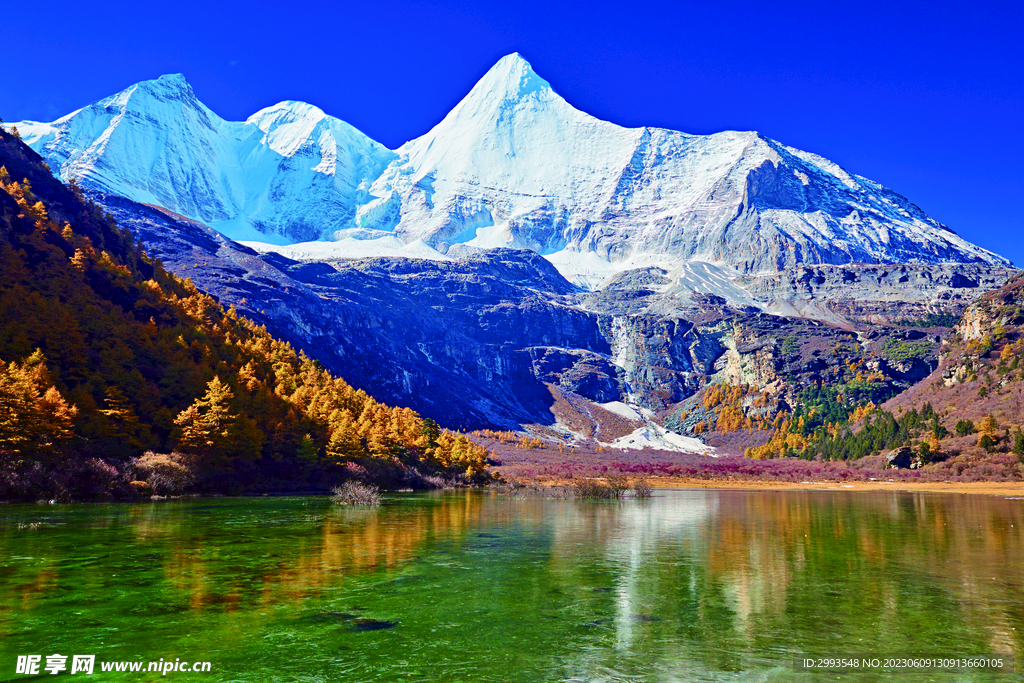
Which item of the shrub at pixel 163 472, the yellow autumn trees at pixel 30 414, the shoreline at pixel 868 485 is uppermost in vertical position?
the yellow autumn trees at pixel 30 414

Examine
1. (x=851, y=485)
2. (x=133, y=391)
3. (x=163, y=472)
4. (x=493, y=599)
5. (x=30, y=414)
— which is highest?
(x=133, y=391)

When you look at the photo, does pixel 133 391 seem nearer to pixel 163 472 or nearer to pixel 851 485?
pixel 163 472

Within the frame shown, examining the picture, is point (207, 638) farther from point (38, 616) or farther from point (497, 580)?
point (497, 580)

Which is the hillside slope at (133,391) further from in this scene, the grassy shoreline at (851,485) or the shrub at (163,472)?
the grassy shoreline at (851,485)

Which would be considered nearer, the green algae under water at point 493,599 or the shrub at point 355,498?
the green algae under water at point 493,599

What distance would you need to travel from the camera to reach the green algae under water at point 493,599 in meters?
19.1

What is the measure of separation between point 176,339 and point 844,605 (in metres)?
99.7

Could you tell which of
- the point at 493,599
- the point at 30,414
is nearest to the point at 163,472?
the point at 30,414

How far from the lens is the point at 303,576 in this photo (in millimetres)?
30359

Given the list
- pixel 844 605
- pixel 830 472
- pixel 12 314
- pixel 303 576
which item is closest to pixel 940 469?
pixel 830 472

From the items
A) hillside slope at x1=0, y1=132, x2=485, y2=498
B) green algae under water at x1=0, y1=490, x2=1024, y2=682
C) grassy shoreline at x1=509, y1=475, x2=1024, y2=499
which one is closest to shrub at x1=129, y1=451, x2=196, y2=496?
hillside slope at x1=0, y1=132, x2=485, y2=498

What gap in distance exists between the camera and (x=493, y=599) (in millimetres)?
27281

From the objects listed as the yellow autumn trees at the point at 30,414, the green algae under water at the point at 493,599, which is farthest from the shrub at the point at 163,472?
the green algae under water at the point at 493,599

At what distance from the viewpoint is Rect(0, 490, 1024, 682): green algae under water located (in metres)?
19.1
